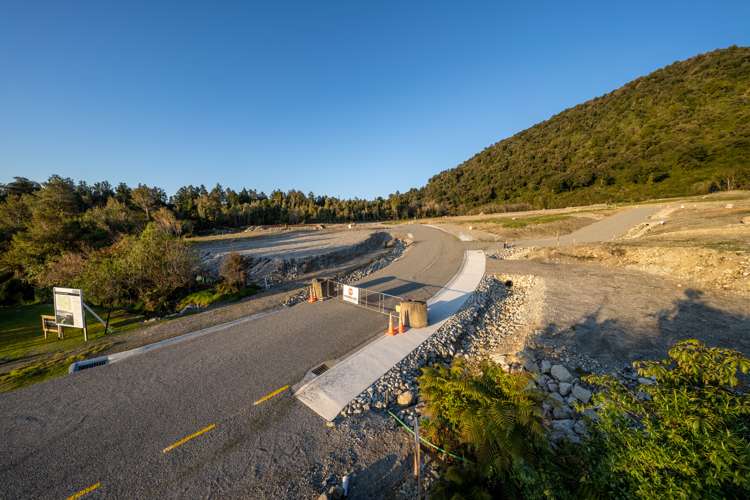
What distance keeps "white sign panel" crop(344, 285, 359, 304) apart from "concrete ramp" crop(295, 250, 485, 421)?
3.19 m

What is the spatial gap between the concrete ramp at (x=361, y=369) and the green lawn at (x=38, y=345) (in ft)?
26.8

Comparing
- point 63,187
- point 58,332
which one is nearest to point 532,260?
point 58,332

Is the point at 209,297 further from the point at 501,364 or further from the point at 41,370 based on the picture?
the point at 501,364

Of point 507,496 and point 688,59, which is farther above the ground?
point 688,59

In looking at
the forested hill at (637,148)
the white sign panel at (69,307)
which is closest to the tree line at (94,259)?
the white sign panel at (69,307)

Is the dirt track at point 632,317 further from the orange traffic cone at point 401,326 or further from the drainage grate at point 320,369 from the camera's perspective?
the drainage grate at point 320,369

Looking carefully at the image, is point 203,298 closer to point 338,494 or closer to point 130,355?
point 130,355

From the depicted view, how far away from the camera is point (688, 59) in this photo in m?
108

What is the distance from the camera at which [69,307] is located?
9781 mm

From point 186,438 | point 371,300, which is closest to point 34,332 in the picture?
point 186,438

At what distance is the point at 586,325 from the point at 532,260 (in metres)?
11.5

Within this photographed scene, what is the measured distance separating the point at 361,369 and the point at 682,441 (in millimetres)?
6381

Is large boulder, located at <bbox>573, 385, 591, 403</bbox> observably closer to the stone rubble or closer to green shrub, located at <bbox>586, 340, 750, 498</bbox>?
the stone rubble

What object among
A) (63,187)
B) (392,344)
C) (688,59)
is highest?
(688,59)
